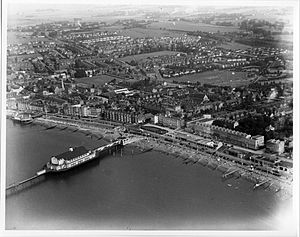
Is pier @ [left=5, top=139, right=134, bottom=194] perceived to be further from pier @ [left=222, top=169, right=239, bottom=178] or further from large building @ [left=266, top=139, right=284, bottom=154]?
large building @ [left=266, top=139, right=284, bottom=154]

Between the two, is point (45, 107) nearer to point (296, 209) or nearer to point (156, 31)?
point (156, 31)

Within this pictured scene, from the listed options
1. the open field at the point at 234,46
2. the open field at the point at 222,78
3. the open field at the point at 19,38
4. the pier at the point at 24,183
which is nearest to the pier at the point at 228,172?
the open field at the point at 222,78

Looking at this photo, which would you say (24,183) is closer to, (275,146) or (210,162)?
(210,162)

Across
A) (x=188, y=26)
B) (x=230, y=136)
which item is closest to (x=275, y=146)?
(x=230, y=136)

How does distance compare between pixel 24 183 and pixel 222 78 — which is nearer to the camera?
pixel 24 183

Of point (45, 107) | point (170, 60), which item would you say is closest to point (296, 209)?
point (170, 60)

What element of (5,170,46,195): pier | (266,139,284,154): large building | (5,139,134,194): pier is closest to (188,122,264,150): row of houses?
(266,139,284,154): large building
